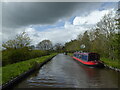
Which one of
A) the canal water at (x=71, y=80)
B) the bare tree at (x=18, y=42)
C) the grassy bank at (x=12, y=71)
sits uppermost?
the bare tree at (x=18, y=42)

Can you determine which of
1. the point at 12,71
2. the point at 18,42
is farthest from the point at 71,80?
the point at 18,42

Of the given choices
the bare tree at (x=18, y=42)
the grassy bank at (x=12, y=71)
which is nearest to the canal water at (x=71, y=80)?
the grassy bank at (x=12, y=71)

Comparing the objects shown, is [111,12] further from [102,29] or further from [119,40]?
[119,40]

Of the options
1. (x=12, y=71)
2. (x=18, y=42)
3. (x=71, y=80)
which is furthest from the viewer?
(x=18, y=42)

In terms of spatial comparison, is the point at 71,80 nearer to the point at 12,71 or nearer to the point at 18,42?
the point at 12,71

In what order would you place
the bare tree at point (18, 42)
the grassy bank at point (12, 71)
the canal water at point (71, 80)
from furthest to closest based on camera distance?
1. the bare tree at point (18, 42)
2. the canal water at point (71, 80)
3. the grassy bank at point (12, 71)

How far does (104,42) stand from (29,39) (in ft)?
55.7

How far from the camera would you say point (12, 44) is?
904 inches

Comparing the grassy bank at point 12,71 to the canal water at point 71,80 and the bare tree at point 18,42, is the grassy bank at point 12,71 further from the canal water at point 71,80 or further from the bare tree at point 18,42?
the bare tree at point 18,42

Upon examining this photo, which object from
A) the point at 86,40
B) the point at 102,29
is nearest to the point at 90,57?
the point at 102,29

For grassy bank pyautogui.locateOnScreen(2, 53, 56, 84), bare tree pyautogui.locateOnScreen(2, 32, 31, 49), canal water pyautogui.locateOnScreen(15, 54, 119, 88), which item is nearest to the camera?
grassy bank pyautogui.locateOnScreen(2, 53, 56, 84)

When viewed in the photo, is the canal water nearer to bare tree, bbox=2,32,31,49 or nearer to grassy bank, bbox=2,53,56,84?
grassy bank, bbox=2,53,56,84

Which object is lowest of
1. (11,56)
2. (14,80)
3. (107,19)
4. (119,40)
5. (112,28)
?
(14,80)

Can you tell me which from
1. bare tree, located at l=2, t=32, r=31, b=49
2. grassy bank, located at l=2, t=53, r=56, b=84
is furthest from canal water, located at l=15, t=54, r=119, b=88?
bare tree, located at l=2, t=32, r=31, b=49
